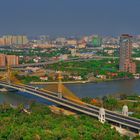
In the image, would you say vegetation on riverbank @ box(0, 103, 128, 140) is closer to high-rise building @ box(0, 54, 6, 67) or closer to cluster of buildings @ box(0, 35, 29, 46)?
high-rise building @ box(0, 54, 6, 67)

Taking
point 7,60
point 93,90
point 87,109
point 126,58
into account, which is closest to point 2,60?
point 7,60

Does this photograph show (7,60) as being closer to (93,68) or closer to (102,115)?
(93,68)

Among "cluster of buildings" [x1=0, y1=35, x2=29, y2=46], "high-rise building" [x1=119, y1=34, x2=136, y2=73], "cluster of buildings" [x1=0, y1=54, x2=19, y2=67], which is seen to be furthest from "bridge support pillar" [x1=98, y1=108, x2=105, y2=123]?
"cluster of buildings" [x1=0, y1=35, x2=29, y2=46]

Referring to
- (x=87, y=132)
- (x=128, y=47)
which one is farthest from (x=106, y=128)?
(x=128, y=47)

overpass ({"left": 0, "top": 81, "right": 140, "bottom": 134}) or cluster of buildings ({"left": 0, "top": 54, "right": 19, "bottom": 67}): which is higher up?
cluster of buildings ({"left": 0, "top": 54, "right": 19, "bottom": 67})

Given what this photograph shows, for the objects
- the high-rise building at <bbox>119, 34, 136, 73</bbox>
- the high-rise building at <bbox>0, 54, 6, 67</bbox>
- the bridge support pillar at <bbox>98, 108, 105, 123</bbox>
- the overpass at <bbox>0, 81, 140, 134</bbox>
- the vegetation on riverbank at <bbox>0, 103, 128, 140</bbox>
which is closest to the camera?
the vegetation on riverbank at <bbox>0, 103, 128, 140</bbox>
